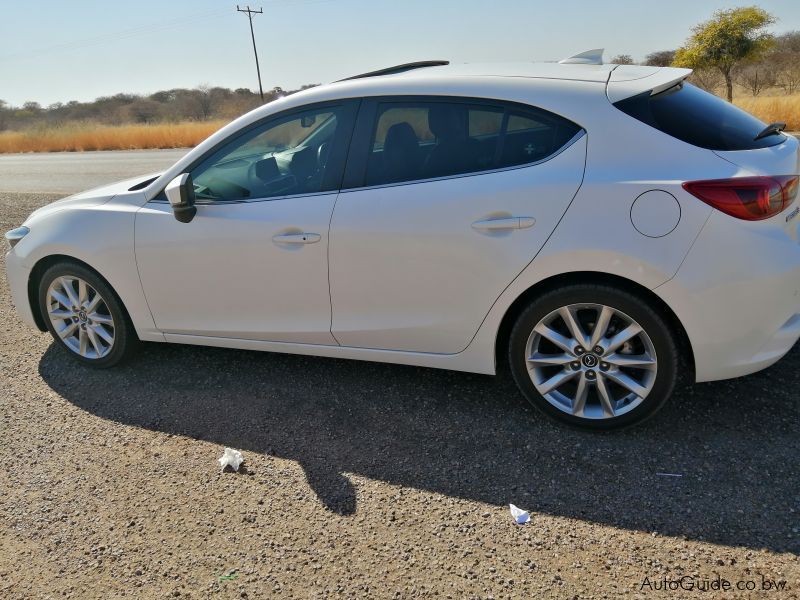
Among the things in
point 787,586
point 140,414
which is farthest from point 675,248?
point 140,414

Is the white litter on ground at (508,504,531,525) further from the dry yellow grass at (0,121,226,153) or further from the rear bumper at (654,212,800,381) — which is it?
the dry yellow grass at (0,121,226,153)

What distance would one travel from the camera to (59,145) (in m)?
33.6

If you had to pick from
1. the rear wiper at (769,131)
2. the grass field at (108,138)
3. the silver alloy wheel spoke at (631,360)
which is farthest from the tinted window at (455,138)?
the grass field at (108,138)

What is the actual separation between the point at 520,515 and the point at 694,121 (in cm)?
195

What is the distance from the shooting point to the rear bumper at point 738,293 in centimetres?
269

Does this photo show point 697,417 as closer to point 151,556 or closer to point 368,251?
point 368,251

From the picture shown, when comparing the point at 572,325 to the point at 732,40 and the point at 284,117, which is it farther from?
the point at 732,40

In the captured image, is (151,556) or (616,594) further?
(151,556)

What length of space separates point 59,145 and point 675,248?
3733cm

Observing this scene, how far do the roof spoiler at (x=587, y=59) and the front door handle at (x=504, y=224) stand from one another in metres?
1.24

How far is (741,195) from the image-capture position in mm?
2666

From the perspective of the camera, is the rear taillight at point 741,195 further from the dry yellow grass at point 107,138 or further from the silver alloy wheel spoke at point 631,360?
the dry yellow grass at point 107,138

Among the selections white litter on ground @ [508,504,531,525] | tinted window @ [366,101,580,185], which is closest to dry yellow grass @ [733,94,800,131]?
tinted window @ [366,101,580,185]

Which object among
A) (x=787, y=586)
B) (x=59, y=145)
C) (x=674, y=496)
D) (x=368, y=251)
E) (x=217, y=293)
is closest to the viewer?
(x=787, y=586)
